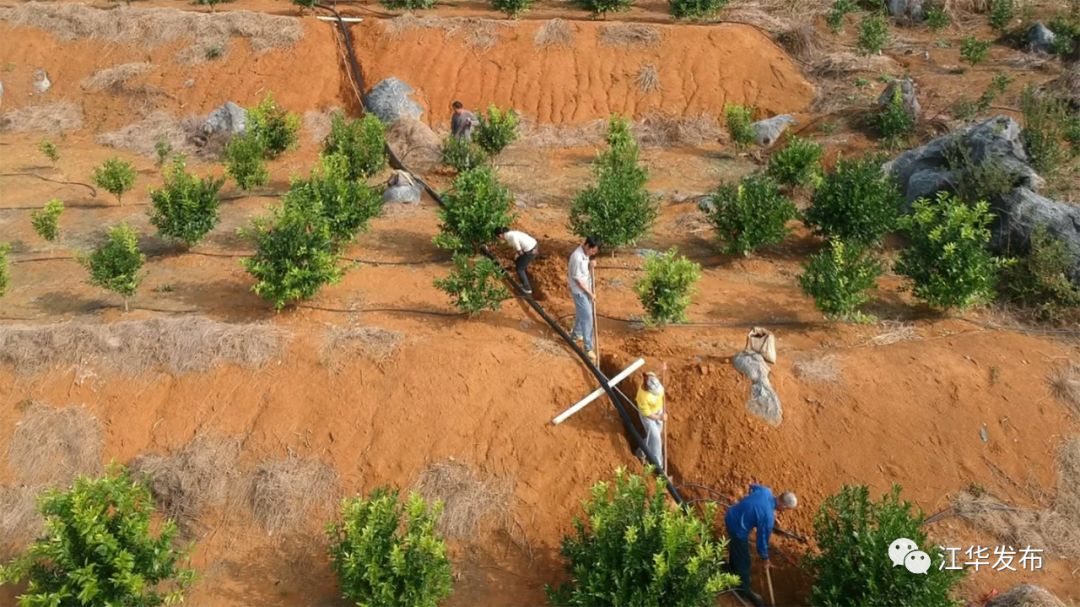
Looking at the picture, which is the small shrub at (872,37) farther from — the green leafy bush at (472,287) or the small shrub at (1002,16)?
the green leafy bush at (472,287)

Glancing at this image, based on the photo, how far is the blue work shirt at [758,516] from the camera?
6.01 metres

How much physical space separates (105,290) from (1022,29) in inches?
805

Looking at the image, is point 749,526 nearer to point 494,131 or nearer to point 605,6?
point 494,131

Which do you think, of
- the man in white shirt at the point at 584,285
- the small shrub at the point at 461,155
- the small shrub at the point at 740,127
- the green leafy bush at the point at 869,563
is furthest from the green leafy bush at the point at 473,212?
the small shrub at the point at 740,127

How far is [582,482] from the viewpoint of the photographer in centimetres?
721

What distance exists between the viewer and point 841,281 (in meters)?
8.36

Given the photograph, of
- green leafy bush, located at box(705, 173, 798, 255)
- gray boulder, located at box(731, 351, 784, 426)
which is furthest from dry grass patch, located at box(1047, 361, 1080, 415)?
green leafy bush, located at box(705, 173, 798, 255)

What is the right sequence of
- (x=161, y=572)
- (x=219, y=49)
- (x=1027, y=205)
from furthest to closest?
1. (x=219, y=49)
2. (x=1027, y=205)
3. (x=161, y=572)

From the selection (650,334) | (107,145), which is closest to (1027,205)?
(650,334)

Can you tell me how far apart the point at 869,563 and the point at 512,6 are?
15.9 meters

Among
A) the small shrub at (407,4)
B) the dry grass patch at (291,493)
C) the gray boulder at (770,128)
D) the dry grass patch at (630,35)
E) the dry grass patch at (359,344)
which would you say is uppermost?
the small shrub at (407,4)

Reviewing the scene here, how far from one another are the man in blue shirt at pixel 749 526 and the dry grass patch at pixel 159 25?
1571 centimetres

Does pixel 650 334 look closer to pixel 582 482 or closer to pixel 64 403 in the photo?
pixel 582 482

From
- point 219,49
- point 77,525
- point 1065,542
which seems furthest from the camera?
point 219,49
